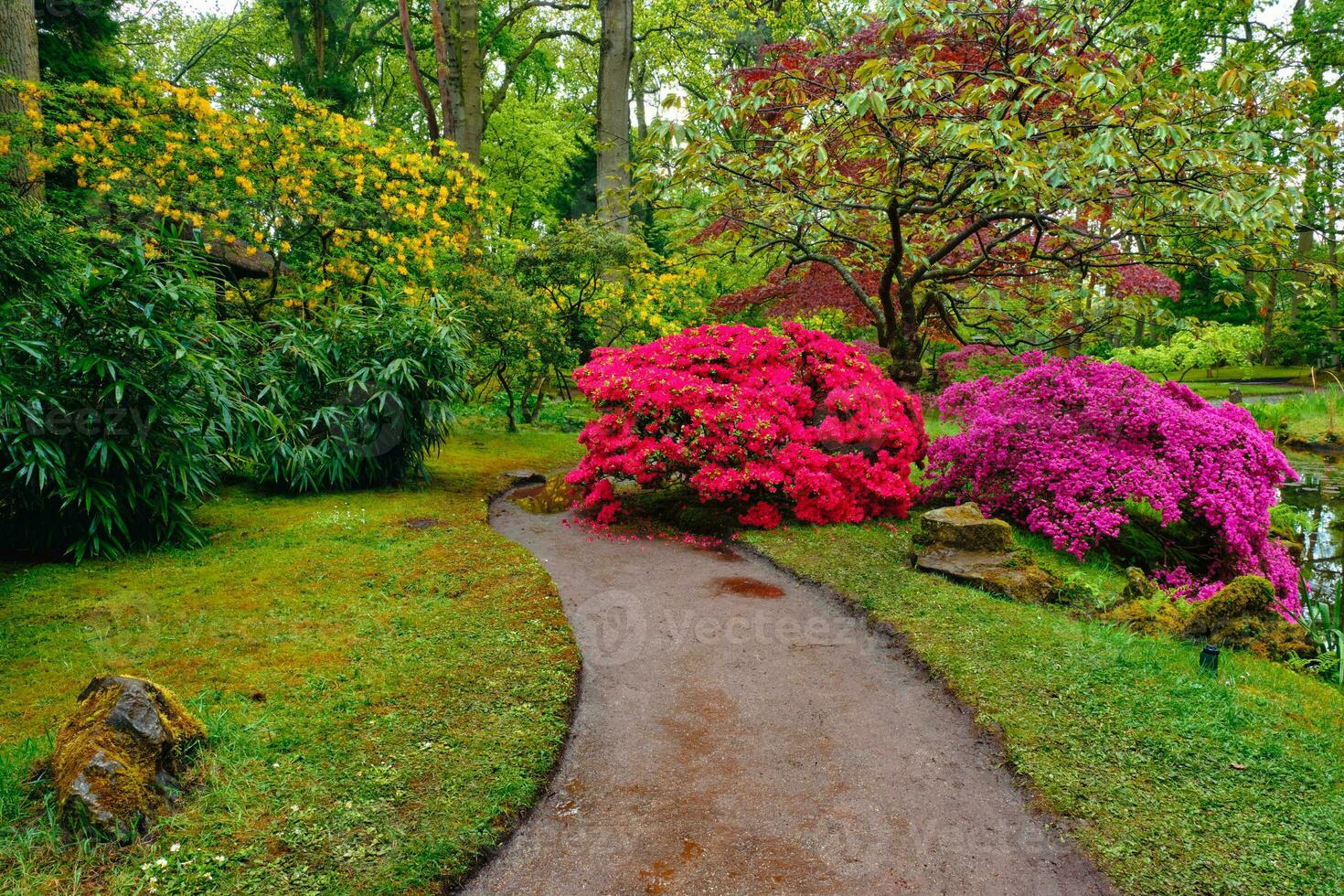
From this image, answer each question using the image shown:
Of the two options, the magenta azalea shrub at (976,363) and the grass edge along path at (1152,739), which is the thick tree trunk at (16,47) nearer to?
the grass edge along path at (1152,739)

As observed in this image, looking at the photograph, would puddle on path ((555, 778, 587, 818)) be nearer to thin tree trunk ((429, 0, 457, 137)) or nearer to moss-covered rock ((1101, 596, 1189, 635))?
moss-covered rock ((1101, 596, 1189, 635))

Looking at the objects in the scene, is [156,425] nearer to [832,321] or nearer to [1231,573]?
[1231,573]

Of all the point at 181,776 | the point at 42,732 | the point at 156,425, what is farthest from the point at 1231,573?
the point at 156,425

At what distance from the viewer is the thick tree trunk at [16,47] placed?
7783 mm

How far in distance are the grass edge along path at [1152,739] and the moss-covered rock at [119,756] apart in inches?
123

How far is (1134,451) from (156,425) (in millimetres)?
7301

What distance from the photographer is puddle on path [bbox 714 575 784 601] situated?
15.7 ft

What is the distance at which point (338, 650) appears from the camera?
3.58m

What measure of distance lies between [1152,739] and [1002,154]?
353 centimetres

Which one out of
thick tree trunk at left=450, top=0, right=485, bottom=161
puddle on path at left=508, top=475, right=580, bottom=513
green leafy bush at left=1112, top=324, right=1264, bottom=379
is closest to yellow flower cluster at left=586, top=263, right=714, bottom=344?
puddle on path at left=508, top=475, right=580, bottom=513

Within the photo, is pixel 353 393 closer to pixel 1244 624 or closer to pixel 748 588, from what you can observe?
pixel 748 588

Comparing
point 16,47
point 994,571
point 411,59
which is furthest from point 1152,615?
point 411,59

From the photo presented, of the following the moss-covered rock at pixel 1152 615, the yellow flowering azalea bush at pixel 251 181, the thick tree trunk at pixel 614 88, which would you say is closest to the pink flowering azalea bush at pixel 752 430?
the moss-covered rock at pixel 1152 615

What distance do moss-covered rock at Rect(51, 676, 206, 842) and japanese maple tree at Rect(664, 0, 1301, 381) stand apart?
3768 mm
